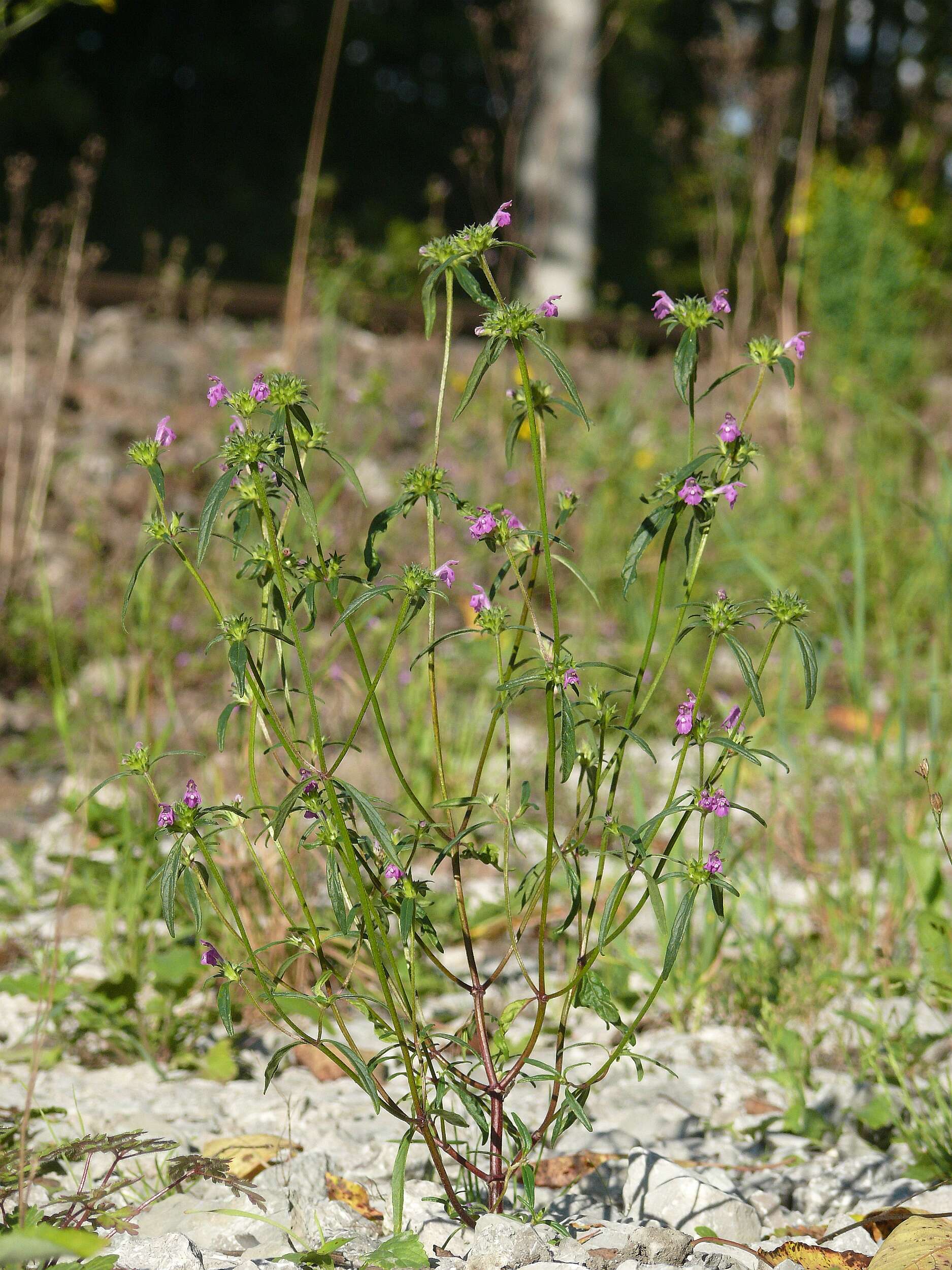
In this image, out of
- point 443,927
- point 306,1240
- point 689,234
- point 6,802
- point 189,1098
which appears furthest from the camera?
point 689,234

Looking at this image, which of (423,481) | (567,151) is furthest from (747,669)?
(567,151)

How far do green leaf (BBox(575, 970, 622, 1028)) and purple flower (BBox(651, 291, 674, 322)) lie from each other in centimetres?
69

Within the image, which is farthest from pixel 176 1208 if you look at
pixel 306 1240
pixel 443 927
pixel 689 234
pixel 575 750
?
pixel 689 234

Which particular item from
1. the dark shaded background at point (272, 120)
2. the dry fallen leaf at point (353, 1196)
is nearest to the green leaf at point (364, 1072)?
the dry fallen leaf at point (353, 1196)

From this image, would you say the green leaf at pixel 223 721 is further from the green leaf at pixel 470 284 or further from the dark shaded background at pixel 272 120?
the dark shaded background at pixel 272 120

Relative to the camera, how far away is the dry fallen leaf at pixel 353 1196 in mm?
1471

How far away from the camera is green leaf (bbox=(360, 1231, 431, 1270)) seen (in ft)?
3.84

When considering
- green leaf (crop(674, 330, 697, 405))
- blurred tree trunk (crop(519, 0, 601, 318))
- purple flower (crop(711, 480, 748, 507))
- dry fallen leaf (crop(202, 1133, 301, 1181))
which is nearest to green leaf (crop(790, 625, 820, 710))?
purple flower (crop(711, 480, 748, 507))

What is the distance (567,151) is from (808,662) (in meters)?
7.24

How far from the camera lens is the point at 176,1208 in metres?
1.44

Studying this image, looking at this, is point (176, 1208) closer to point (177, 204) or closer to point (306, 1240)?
point (306, 1240)

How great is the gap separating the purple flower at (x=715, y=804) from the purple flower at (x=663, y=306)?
494 millimetres

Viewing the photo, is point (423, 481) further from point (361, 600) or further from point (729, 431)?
point (729, 431)

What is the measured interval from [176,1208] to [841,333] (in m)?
6.11
